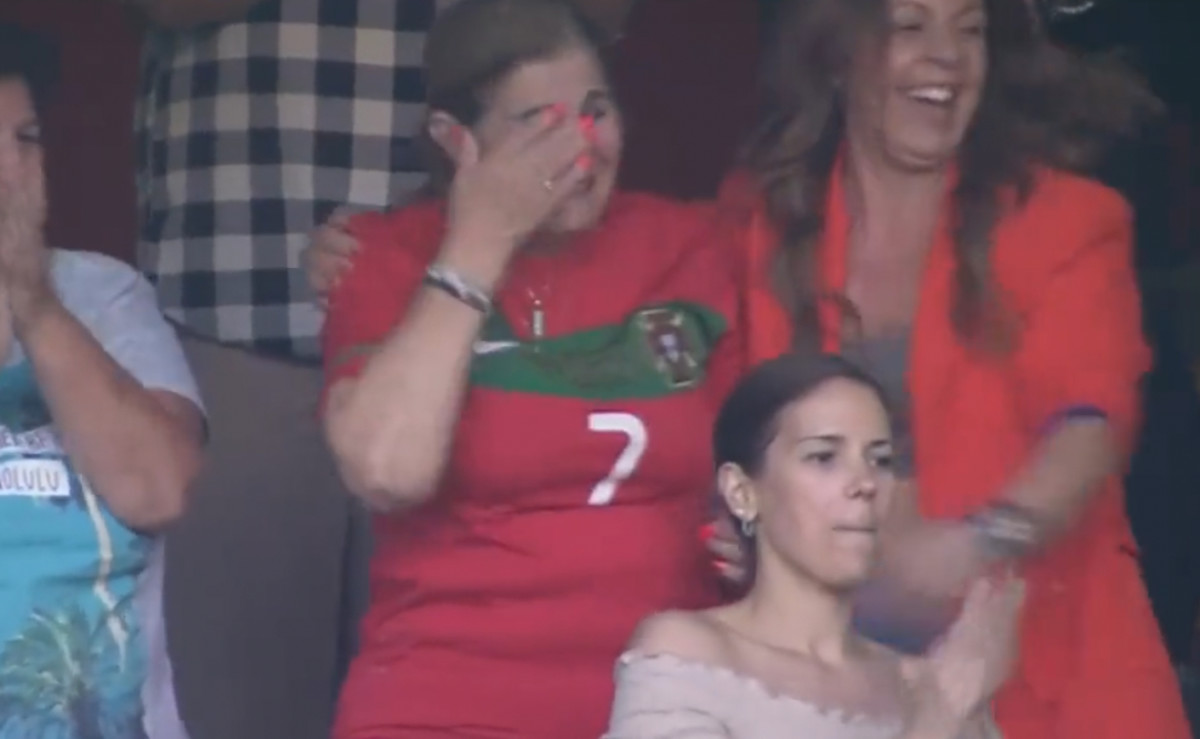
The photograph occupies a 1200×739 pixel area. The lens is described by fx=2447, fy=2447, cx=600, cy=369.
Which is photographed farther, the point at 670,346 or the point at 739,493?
the point at 670,346

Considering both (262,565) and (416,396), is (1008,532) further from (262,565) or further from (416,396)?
(262,565)

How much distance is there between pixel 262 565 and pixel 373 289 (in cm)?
65

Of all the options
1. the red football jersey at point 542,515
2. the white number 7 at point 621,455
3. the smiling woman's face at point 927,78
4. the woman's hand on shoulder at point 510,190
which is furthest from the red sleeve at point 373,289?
the smiling woman's face at point 927,78

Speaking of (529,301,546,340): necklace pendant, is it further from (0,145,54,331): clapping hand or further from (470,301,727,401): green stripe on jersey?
(0,145,54,331): clapping hand

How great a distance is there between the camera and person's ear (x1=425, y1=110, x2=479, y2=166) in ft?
7.13

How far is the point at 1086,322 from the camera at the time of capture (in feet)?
7.05

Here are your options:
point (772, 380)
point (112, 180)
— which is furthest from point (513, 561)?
point (112, 180)

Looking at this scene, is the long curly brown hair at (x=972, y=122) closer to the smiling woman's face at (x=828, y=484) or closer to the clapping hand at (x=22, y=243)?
the smiling woman's face at (x=828, y=484)

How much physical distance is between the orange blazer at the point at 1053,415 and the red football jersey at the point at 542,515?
5.6 inches

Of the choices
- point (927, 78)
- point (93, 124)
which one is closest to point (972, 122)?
point (927, 78)

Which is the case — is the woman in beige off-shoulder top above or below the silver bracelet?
below

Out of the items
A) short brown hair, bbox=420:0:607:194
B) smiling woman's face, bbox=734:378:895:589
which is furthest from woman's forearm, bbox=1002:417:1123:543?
short brown hair, bbox=420:0:607:194

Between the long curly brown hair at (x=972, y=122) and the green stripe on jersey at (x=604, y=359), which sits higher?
the long curly brown hair at (x=972, y=122)

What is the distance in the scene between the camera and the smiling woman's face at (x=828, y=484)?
6.32 ft
